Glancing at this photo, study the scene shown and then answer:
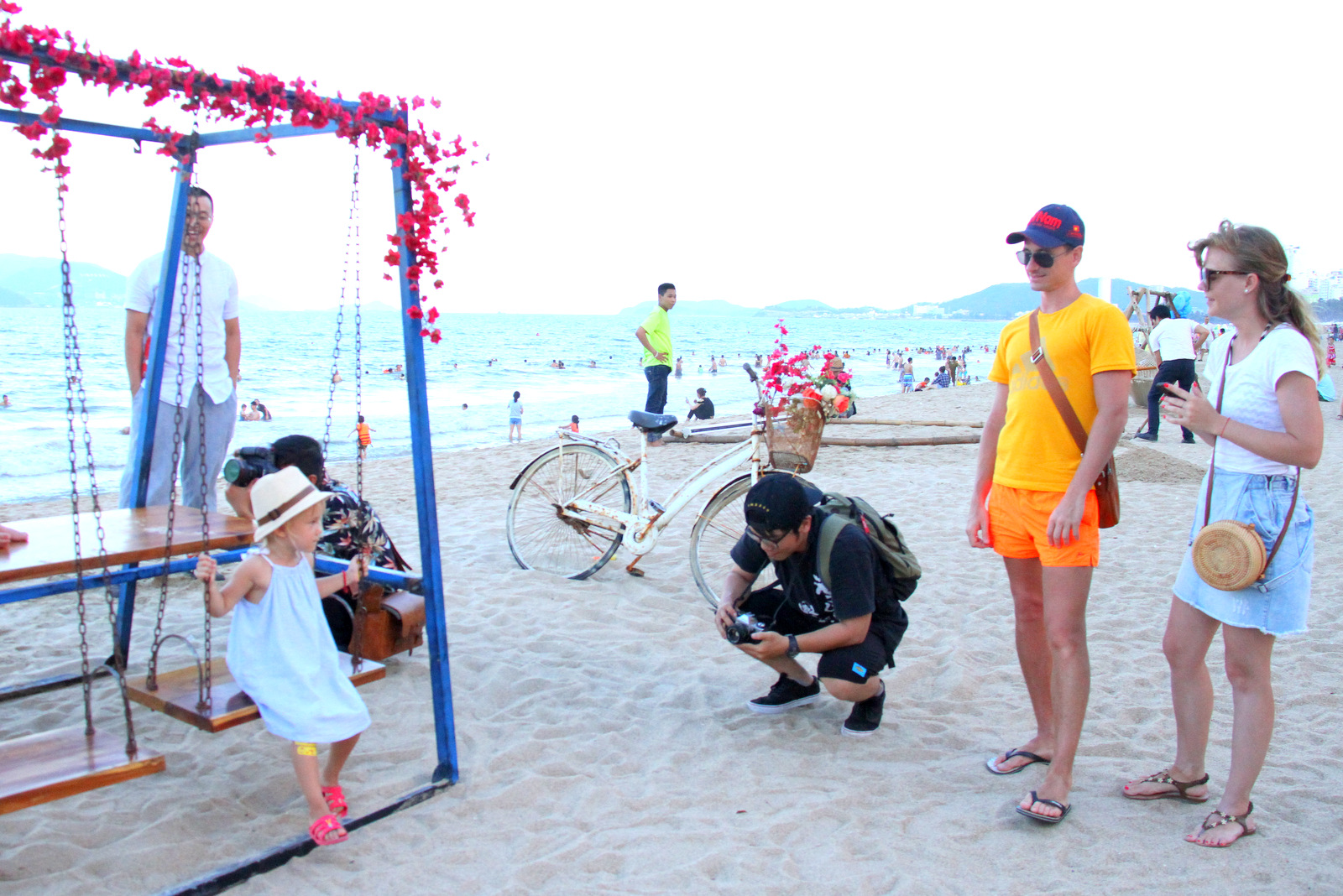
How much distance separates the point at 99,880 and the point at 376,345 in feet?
180

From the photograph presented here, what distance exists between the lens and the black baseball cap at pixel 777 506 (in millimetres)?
3248

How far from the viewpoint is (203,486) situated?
414 cm

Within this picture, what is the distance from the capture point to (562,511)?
18.3ft

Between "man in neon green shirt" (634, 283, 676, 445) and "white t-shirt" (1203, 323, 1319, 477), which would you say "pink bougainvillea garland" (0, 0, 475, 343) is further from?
"man in neon green shirt" (634, 283, 676, 445)

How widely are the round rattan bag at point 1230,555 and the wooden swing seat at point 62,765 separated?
3070 mm

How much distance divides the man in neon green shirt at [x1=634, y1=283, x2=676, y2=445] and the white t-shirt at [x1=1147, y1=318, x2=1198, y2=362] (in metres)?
5.54

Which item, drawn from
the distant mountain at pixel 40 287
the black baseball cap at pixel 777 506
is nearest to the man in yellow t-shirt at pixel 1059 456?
the black baseball cap at pixel 777 506

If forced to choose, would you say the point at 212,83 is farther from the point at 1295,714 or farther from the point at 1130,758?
the point at 1295,714

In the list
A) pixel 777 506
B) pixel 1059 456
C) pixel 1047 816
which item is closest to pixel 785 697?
pixel 777 506

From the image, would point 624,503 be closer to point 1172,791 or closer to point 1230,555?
point 1172,791

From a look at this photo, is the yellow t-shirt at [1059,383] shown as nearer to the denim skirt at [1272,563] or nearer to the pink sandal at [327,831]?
the denim skirt at [1272,563]

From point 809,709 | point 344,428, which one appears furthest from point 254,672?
→ point 344,428

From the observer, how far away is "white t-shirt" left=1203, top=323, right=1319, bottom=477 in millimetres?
2553

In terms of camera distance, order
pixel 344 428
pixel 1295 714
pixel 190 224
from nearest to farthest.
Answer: pixel 1295 714 → pixel 190 224 → pixel 344 428
